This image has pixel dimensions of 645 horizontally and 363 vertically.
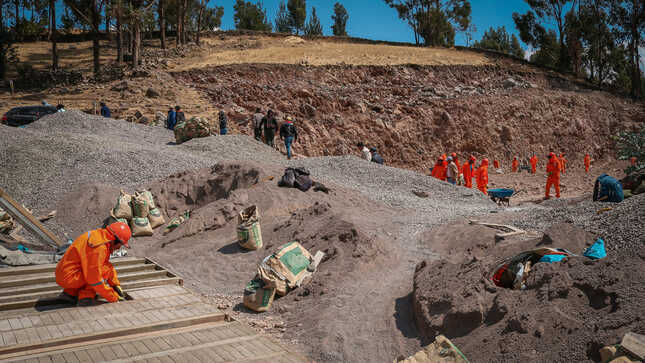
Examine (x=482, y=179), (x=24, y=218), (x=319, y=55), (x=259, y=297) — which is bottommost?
(x=259, y=297)

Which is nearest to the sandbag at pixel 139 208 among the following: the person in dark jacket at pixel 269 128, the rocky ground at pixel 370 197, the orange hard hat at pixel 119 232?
the rocky ground at pixel 370 197

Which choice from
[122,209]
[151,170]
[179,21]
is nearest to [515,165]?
[151,170]

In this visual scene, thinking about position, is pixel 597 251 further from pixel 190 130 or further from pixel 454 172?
pixel 190 130

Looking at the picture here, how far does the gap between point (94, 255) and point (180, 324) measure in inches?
51.0

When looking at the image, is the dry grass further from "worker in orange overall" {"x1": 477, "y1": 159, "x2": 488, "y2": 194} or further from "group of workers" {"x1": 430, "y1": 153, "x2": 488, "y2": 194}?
"worker in orange overall" {"x1": 477, "y1": 159, "x2": 488, "y2": 194}

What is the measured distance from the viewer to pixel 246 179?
1184 centimetres

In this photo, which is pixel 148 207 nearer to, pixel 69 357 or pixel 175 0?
pixel 69 357

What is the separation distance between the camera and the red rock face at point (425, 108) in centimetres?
2581

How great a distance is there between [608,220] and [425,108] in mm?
22227

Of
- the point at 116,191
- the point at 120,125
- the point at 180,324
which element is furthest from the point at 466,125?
the point at 180,324

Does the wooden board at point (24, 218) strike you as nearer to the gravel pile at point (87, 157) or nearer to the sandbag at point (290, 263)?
the gravel pile at point (87, 157)

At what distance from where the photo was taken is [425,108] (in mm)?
28328

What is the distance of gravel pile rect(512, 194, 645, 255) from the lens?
19.0 feet

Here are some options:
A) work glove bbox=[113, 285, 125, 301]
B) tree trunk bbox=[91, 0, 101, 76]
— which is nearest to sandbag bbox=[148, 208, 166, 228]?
work glove bbox=[113, 285, 125, 301]
